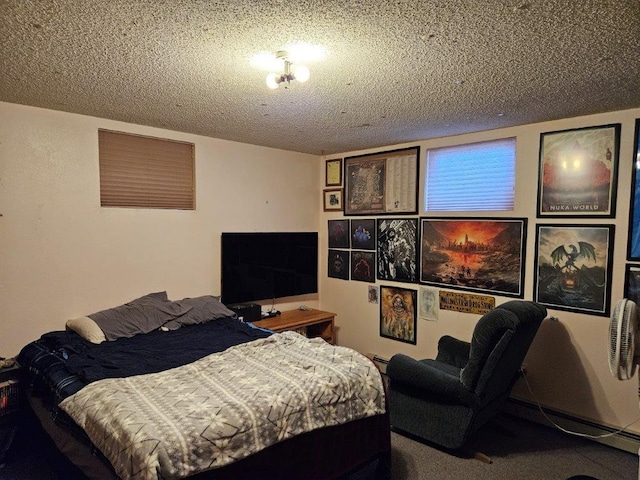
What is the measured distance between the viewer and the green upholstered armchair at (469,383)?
2480 mm

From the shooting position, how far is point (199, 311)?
3367mm

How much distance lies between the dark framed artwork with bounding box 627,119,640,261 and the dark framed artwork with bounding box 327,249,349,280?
2.60m

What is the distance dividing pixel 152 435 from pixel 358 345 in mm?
3165

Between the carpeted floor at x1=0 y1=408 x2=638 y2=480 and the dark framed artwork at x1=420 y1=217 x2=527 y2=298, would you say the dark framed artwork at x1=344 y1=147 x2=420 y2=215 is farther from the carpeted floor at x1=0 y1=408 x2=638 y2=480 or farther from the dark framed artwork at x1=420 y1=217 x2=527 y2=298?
the carpeted floor at x1=0 y1=408 x2=638 y2=480

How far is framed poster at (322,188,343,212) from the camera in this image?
4605mm

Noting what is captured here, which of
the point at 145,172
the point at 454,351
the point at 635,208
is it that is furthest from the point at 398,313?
the point at 145,172

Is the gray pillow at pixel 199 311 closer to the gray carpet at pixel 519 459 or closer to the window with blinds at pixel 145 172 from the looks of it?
the window with blinds at pixel 145 172

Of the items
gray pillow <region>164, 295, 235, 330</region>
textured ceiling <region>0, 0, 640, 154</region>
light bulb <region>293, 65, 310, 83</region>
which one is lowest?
gray pillow <region>164, 295, 235, 330</region>

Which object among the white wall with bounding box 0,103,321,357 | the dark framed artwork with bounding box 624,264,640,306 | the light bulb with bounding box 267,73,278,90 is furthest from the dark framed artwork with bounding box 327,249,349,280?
the light bulb with bounding box 267,73,278,90

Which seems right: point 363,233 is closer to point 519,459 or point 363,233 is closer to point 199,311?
point 199,311

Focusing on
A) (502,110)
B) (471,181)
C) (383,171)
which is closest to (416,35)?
(502,110)

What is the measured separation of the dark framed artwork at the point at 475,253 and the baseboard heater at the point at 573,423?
36.1 inches

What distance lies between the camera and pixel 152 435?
1.56m

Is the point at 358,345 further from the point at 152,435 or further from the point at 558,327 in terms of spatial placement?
the point at 152,435
